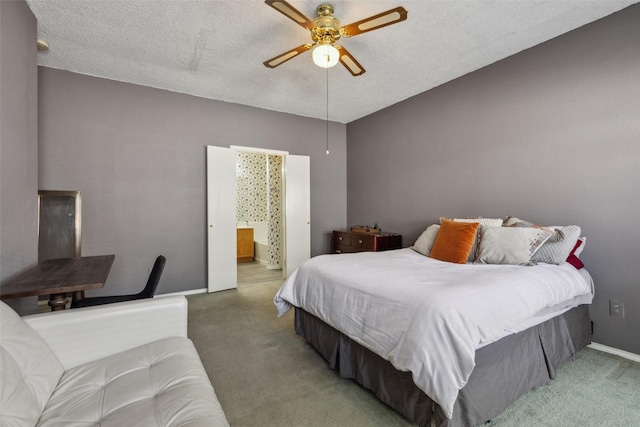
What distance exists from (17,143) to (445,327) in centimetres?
303

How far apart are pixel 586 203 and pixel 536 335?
55.7 inches

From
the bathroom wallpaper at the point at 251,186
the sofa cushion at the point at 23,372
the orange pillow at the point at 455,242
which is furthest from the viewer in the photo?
the bathroom wallpaper at the point at 251,186

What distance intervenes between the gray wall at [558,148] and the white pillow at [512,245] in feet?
1.86

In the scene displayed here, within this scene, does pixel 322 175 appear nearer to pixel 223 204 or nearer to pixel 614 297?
pixel 223 204

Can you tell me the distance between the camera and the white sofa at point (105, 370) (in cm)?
101

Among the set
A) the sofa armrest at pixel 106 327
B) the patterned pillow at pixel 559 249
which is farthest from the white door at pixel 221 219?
the patterned pillow at pixel 559 249

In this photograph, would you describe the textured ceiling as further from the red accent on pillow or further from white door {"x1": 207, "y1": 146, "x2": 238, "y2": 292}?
the red accent on pillow

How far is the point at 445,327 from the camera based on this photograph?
136cm

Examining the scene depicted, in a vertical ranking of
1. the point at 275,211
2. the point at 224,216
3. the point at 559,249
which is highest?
the point at 275,211

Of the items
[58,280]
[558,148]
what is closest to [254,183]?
[58,280]

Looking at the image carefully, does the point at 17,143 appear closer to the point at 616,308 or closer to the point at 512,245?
the point at 512,245

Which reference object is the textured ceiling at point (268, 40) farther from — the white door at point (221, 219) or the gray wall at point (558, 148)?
the white door at point (221, 219)

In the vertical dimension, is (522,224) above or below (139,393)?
above

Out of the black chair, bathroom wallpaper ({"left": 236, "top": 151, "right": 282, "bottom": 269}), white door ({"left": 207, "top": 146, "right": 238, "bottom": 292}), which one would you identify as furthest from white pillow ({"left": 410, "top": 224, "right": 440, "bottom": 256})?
bathroom wallpaper ({"left": 236, "top": 151, "right": 282, "bottom": 269})
